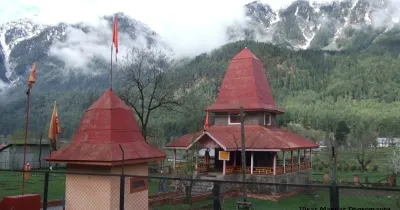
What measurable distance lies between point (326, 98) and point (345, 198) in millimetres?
125870

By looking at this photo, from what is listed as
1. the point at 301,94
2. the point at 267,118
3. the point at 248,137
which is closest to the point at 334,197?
the point at 248,137

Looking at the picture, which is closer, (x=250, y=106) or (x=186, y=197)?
(x=186, y=197)

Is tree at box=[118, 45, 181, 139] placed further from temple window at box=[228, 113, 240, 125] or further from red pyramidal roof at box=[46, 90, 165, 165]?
red pyramidal roof at box=[46, 90, 165, 165]

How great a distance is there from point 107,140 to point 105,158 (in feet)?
2.76

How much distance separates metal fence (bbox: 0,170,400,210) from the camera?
11297 millimetres

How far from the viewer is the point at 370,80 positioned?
155 m

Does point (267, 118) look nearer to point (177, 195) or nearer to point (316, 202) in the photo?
point (316, 202)

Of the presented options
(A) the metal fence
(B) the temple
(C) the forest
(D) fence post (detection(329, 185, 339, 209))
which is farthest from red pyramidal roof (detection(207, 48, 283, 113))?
(C) the forest

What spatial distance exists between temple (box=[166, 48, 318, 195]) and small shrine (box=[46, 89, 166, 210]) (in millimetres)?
12679

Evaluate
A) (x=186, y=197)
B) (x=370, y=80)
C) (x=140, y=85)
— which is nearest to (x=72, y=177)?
(x=186, y=197)

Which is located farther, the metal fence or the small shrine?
the small shrine

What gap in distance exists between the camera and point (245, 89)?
98.7ft

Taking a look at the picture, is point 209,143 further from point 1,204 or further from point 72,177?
point 1,204

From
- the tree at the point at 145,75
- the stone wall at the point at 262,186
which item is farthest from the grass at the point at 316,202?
the tree at the point at 145,75
